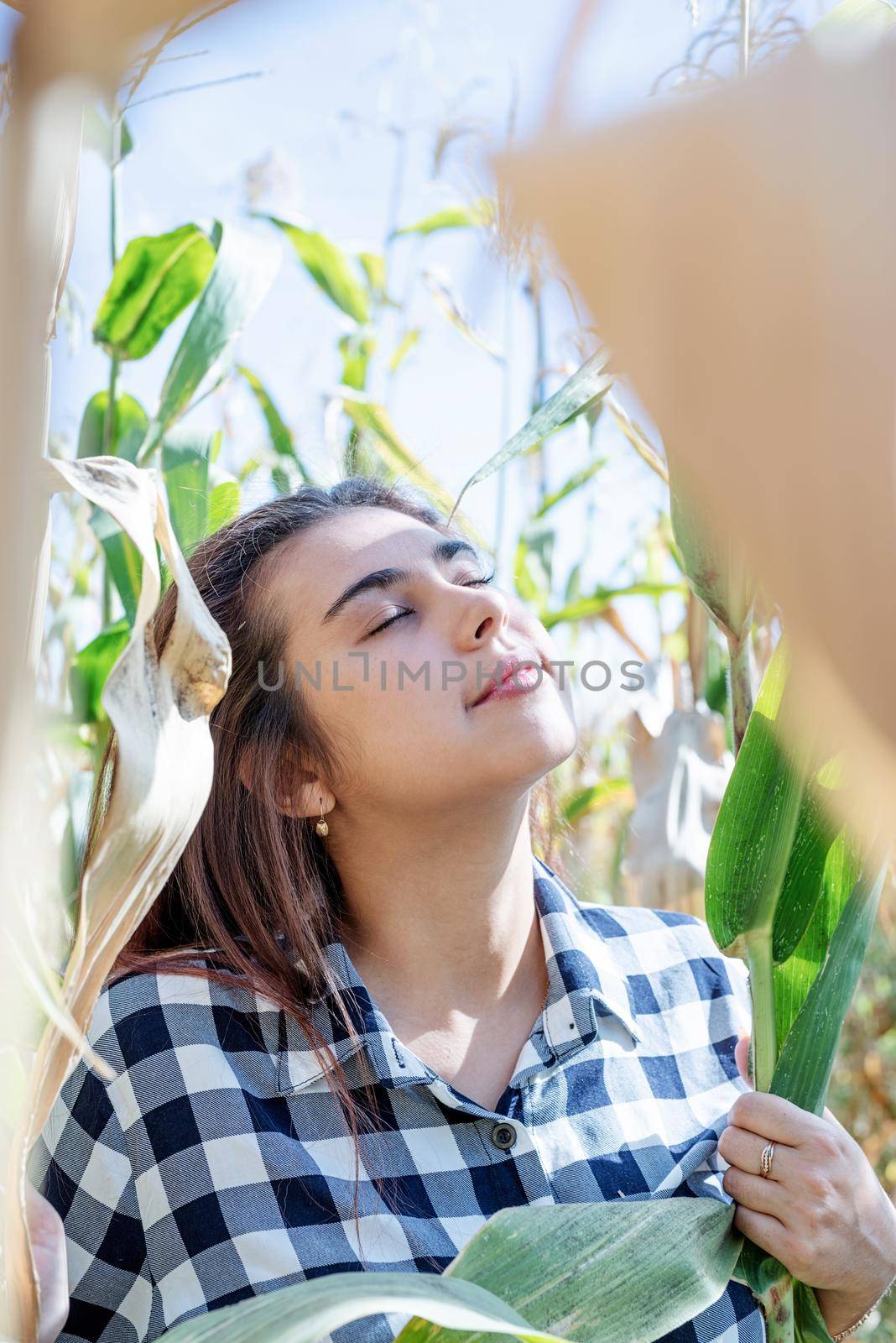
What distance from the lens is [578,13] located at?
0.12 metres

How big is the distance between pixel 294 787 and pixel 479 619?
0.27 m

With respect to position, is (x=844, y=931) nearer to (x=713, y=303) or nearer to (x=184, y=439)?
(x=713, y=303)

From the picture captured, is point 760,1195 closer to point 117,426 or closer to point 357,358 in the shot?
point 117,426

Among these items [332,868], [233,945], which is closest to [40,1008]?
[233,945]

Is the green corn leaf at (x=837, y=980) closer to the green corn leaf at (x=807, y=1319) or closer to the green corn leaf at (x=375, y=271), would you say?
the green corn leaf at (x=807, y=1319)

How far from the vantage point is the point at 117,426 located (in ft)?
3.34

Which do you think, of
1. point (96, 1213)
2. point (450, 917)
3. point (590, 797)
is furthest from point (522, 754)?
point (590, 797)

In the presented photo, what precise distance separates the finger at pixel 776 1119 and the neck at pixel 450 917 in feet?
1.07

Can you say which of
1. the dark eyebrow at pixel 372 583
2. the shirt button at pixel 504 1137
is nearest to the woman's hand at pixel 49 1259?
the shirt button at pixel 504 1137

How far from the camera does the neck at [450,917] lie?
0.91 meters

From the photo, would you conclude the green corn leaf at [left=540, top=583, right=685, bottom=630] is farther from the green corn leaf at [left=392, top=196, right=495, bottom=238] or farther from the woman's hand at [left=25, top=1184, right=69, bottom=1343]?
the woman's hand at [left=25, top=1184, right=69, bottom=1343]

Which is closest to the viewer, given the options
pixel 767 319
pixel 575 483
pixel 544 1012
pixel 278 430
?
pixel 767 319

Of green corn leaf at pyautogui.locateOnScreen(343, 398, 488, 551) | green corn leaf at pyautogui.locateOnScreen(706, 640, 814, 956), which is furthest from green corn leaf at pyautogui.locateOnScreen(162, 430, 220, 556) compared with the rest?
green corn leaf at pyautogui.locateOnScreen(706, 640, 814, 956)

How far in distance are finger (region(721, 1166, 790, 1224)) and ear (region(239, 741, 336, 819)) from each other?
501 mm
